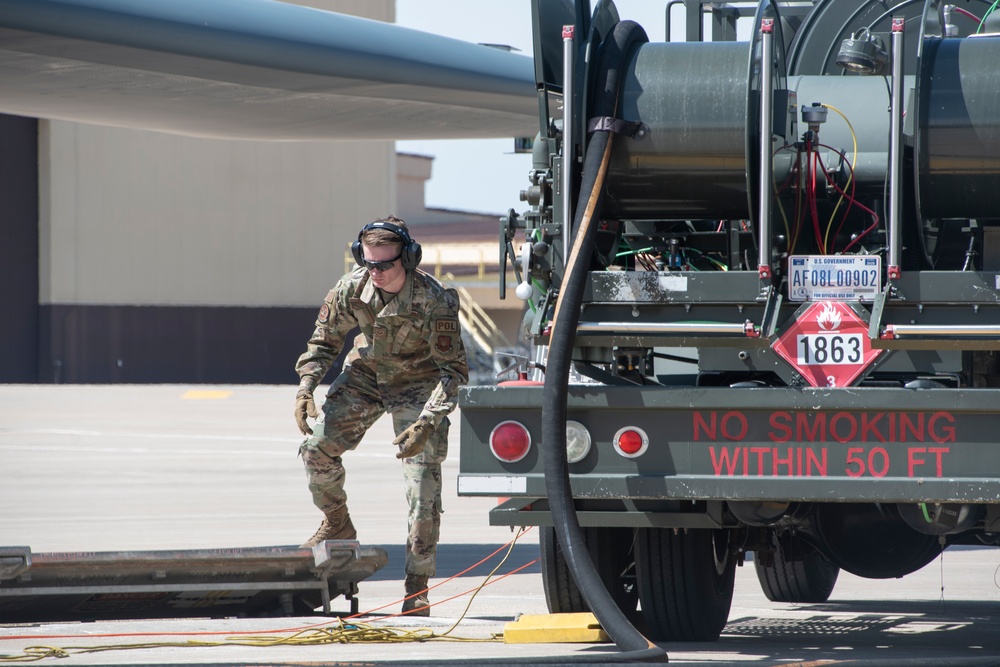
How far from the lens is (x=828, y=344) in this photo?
4688 mm

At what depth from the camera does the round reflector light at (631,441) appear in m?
4.73

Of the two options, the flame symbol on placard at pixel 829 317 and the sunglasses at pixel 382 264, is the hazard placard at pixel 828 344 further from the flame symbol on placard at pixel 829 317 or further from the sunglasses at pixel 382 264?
the sunglasses at pixel 382 264

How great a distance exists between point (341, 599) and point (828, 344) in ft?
11.4

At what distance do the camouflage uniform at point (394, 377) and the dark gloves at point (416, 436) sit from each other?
5.6 inches

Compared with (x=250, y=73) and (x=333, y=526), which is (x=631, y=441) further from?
(x=250, y=73)

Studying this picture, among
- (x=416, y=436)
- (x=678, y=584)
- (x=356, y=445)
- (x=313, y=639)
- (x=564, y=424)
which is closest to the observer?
(x=564, y=424)

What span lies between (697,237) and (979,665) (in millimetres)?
1818

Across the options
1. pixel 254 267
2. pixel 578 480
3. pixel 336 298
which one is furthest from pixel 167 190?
pixel 578 480

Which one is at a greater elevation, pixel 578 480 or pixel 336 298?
pixel 336 298

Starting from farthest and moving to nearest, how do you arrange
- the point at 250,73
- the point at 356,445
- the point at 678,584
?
1. the point at 250,73
2. the point at 356,445
3. the point at 678,584

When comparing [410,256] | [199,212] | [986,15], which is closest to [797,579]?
[410,256]

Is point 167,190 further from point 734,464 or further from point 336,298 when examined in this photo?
point 734,464

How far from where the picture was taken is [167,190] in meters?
35.7

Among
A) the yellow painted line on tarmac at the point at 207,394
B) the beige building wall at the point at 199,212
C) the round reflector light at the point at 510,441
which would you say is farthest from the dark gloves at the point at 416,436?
the beige building wall at the point at 199,212
